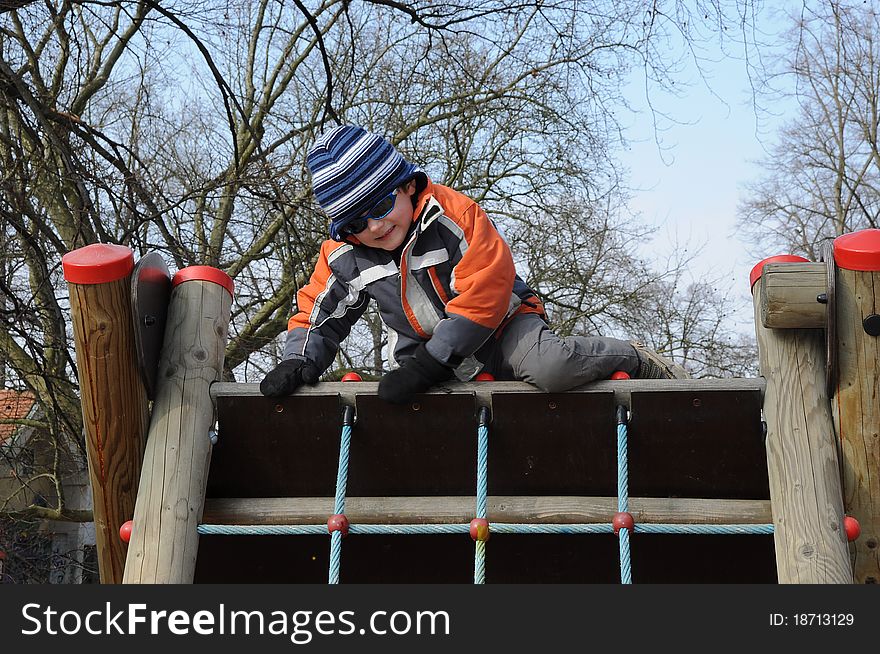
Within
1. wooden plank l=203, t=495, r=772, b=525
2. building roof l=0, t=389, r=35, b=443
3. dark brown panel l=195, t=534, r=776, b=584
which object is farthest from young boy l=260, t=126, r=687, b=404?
building roof l=0, t=389, r=35, b=443

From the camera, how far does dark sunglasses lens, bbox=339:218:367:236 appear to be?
2.47 metres

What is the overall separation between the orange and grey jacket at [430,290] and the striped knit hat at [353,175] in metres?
0.12

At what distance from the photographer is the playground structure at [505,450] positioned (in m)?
2.09

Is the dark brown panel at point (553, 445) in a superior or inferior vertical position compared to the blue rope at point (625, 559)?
superior

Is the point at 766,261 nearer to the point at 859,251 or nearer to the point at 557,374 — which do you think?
the point at 859,251

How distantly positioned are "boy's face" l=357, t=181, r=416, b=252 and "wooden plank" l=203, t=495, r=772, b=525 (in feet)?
2.19

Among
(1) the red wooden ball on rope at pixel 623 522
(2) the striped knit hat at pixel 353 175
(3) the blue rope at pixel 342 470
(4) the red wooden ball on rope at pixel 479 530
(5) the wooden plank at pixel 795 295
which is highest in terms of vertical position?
(2) the striped knit hat at pixel 353 175

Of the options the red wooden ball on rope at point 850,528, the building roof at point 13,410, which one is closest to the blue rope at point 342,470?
the red wooden ball on rope at point 850,528

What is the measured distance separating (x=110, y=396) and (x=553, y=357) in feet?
3.58

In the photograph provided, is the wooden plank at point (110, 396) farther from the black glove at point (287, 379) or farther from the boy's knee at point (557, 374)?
the boy's knee at point (557, 374)

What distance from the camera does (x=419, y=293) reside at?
2.51 meters

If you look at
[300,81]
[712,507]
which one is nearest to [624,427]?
[712,507]

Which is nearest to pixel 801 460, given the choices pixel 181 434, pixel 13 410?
pixel 181 434

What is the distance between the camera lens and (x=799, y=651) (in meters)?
1.84
